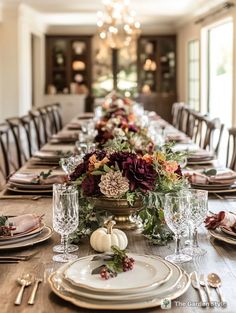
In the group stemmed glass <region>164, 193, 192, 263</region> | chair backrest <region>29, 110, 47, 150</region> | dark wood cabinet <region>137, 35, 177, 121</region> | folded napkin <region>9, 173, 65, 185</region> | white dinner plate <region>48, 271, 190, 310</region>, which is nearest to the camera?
white dinner plate <region>48, 271, 190, 310</region>

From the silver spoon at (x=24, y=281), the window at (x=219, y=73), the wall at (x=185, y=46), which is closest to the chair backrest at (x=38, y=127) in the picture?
the wall at (x=185, y=46)

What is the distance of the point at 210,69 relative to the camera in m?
10.7

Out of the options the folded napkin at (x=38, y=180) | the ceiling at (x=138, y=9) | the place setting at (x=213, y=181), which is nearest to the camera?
the place setting at (x=213, y=181)

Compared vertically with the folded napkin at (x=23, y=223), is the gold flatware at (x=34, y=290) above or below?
below

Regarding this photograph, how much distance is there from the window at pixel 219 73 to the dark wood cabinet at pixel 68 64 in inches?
134

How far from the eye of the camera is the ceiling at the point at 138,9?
9445mm

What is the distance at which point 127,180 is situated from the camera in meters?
1.95

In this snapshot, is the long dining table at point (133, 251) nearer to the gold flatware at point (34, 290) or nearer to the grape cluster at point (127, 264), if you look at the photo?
the gold flatware at point (34, 290)

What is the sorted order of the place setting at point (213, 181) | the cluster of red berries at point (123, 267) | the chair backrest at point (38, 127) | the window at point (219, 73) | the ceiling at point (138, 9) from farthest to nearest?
the window at point (219, 73) < the ceiling at point (138, 9) < the chair backrest at point (38, 127) < the place setting at point (213, 181) < the cluster of red berries at point (123, 267)

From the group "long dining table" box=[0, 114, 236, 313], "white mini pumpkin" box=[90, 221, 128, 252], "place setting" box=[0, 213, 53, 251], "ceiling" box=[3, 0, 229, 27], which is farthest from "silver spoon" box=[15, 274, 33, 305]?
"ceiling" box=[3, 0, 229, 27]

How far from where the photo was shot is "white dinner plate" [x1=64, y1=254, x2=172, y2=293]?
1.39 m

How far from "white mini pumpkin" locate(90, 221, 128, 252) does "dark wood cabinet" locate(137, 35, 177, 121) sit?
444 inches

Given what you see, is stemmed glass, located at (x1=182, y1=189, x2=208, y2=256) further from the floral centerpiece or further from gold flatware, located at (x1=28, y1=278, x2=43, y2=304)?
gold flatware, located at (x1=28, y1=278, x2=43, y2=304)

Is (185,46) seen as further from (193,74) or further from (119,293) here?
(119,293)
